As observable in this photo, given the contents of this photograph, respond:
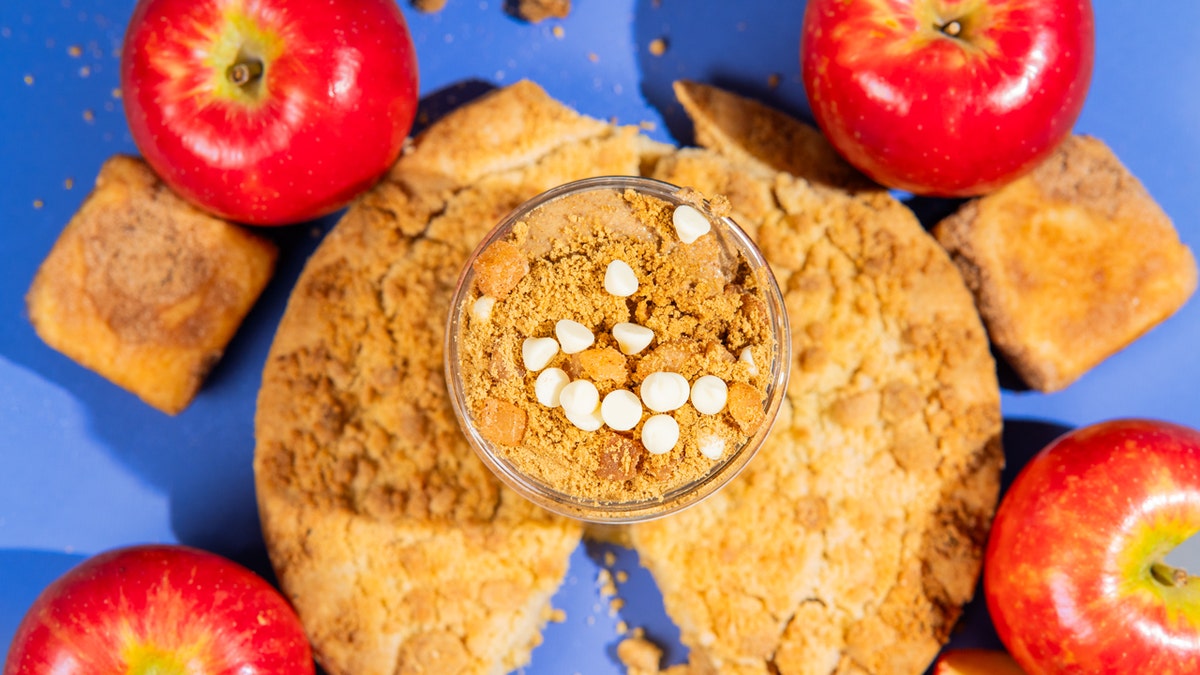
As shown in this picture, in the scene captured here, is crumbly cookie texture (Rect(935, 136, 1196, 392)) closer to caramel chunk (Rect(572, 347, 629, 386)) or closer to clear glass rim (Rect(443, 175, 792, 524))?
clear glass rim (Rect(443, 175, 792, 524))

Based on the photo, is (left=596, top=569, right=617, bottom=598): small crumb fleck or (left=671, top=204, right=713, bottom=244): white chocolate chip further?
(left=596, top=569, right=617, bottom=598): small crumb fleck

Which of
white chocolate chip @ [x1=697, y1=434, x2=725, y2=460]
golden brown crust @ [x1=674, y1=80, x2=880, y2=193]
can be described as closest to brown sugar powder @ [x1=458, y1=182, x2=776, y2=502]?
white chocolate chip @ [x1=697, y1=434, x2=725, y2=460]

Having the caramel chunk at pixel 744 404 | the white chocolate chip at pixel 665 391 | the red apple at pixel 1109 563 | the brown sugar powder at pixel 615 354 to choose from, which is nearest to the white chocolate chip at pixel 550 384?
the brown sugar powder at pixel 615 354

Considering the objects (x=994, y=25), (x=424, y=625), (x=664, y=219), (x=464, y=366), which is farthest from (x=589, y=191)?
(x=424, y=625)

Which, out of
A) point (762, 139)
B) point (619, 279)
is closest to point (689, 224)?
point (619, 279)

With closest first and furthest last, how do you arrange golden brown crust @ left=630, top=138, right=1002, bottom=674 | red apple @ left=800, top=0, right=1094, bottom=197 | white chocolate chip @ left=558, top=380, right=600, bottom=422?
white chocolate chip @ left=558, top=380, right=600, bottom=422
red apple @ left=800, top=0, right=1094, bottom=197
golden brown crust @ left=630, top=138, right=1002, bottom=674

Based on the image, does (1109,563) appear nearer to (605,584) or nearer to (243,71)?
(605,584)
